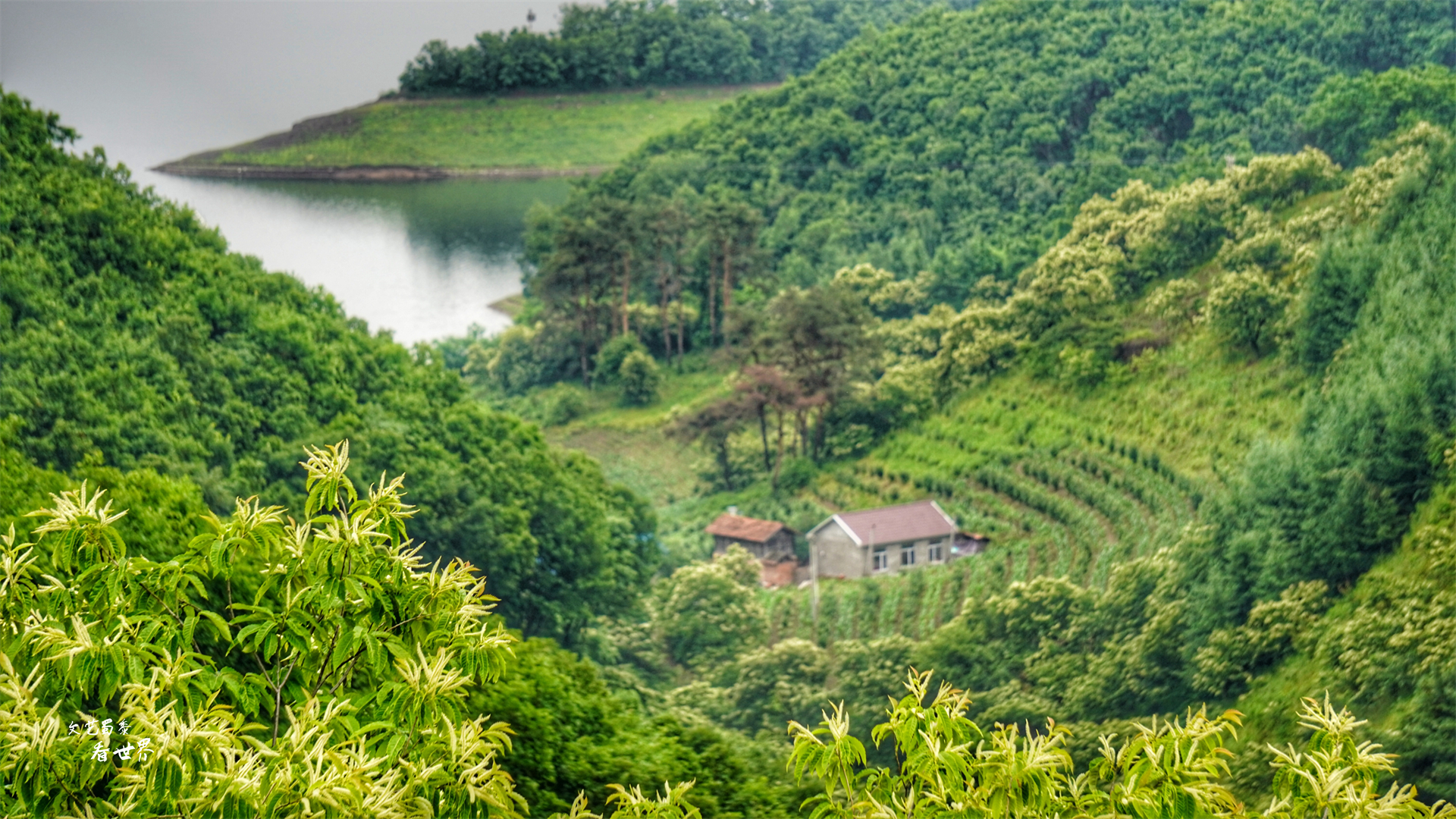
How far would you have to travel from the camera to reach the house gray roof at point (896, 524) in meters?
11.8

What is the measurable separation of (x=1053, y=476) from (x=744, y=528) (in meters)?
3.19

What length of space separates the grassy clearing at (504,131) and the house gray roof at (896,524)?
8029 millimetres

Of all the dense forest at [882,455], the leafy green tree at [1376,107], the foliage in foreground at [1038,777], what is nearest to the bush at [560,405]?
the dense forest at [882,455]

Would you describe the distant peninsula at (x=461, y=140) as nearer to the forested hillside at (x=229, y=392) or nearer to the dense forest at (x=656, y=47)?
the dense forest at (x=656, y=47)

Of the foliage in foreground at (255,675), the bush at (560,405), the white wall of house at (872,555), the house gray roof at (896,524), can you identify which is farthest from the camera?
the bush at (560,405)

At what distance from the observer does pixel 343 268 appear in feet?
50.5

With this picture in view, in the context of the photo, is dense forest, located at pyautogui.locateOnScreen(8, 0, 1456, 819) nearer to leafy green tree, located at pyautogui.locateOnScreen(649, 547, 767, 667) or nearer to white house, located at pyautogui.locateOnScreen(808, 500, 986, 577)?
leafy green tree, located at pyautogui.locateOnScreen(649, 547, 767, 667)

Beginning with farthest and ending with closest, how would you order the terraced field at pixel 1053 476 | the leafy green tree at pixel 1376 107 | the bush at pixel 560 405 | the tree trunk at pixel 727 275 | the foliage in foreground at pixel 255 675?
the tree trunk at pixel 727 275, the bush at pixel 560 405, the leafy green tree at pixel 1376 107, the terraced field at pixel 1053 476, the foliage in foreground at pixel 255 675

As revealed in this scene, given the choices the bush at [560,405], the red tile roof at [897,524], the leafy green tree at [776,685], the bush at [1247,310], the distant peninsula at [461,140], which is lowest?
the leafy green tree at [776,685]

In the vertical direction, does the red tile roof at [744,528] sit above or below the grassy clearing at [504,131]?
below

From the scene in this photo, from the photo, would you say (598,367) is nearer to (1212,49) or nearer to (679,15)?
(679,15)

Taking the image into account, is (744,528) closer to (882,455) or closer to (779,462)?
(779,462)

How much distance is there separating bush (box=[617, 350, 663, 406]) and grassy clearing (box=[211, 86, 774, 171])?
153 inches

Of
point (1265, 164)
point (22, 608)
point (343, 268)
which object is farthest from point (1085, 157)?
point (22, 608)
